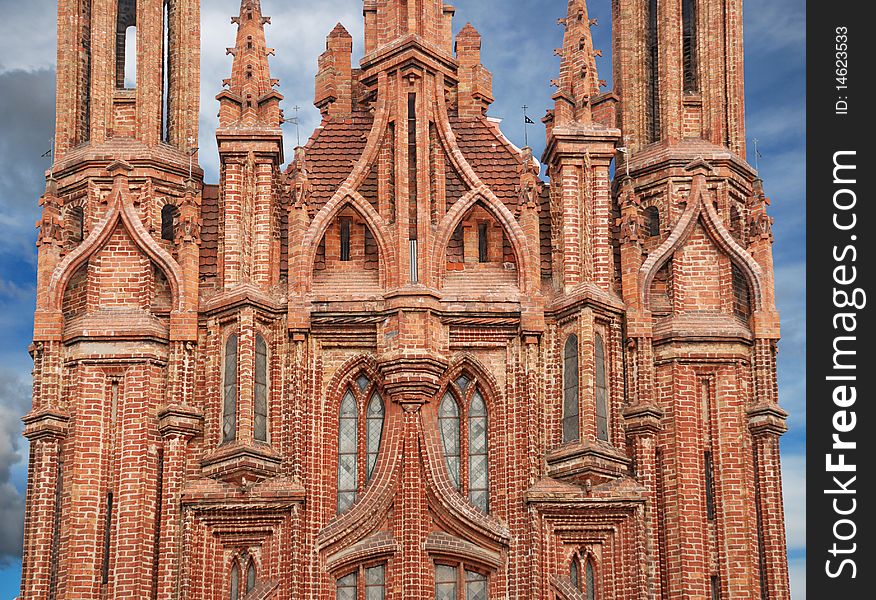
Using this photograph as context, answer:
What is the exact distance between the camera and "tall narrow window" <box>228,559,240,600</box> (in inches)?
1133

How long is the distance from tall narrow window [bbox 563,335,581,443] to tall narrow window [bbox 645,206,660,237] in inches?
116

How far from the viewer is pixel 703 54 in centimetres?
3269

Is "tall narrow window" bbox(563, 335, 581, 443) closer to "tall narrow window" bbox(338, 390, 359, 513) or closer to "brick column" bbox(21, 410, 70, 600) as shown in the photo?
"tall narrow window" bbox(338, 390, 359, 513)

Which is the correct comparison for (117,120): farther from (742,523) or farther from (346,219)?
(742,523)

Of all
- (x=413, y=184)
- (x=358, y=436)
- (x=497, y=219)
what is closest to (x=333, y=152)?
(x=413, y=184)

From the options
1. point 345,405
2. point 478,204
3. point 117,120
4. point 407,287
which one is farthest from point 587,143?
point 117,120

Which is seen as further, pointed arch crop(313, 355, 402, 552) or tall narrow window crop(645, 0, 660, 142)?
tall narrow window crop(645, 0, 660, 142)

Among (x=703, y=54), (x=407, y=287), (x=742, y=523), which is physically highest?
(x=703, y=54)

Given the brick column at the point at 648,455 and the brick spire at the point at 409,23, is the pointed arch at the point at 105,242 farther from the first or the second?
the brick column at the point at 648,455

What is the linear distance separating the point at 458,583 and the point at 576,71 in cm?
927

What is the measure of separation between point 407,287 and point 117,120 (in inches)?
249

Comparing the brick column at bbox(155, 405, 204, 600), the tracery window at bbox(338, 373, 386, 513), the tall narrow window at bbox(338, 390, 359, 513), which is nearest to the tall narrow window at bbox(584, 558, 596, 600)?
the tracery window at bbox(338, 373, 386, 513)

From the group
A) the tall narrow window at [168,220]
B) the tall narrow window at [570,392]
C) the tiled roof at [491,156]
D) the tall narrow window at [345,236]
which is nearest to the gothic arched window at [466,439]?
the tall narrow window at [570,392]

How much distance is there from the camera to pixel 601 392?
97.7ft
